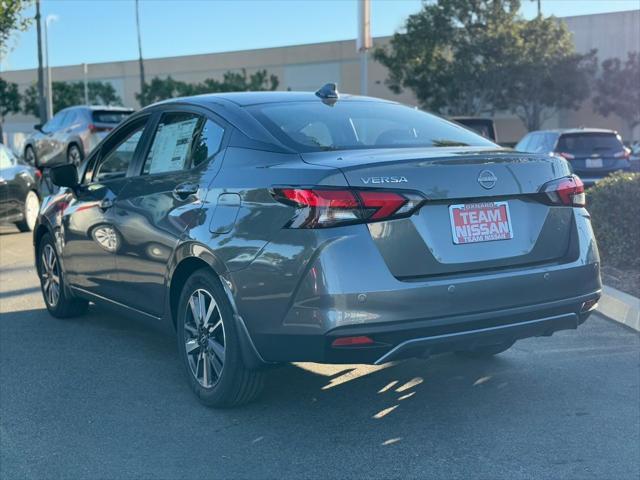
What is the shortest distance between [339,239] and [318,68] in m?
54.0

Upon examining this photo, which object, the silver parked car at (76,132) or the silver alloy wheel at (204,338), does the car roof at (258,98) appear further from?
the silver parked car at (76,132)

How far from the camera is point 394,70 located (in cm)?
4112

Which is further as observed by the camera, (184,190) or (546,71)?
(546,71)

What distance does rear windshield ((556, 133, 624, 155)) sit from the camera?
14039 mm

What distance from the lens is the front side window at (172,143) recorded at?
4.79 m

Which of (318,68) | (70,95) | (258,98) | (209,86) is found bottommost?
(258,98)

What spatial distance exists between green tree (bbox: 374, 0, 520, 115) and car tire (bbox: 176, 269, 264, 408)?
35377mm

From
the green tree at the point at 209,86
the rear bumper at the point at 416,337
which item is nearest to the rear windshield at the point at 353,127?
the rear bumper at the point at 416,337

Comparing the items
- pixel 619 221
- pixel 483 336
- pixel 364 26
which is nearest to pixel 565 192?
pixel 483 336

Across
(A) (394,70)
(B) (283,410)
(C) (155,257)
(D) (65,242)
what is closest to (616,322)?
(B) (283,410)

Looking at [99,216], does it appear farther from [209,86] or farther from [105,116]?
[209,86]

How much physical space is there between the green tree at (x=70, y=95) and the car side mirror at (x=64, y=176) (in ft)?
173

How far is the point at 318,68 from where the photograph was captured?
56.1 metres

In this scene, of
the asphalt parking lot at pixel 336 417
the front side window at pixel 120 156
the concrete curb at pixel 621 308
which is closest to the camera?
the asphalt parking lot at pixel 336 417
